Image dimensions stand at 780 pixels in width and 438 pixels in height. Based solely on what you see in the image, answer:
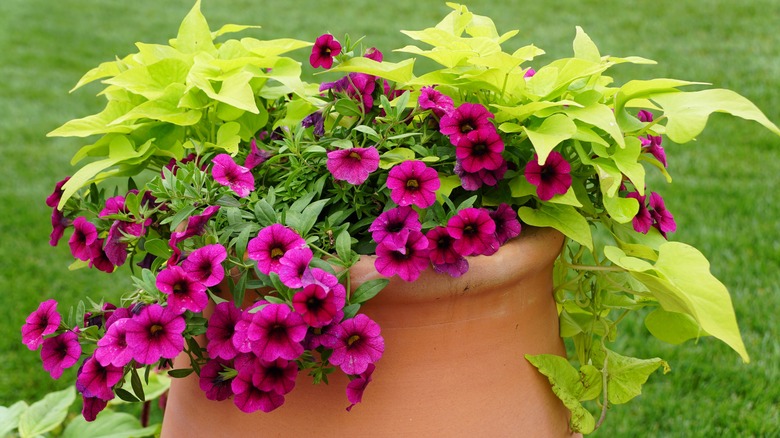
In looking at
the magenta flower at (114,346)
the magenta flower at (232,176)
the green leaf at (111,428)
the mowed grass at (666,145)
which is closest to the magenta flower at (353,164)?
the magenta flower at (232,176)

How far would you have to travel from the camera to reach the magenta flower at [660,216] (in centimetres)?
148

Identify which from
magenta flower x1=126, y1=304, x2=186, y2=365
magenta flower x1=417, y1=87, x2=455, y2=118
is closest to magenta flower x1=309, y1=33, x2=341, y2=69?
magenta flower x1=417, y1=87, x2=455, y2=118

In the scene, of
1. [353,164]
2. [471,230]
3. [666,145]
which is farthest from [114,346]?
[666,145]

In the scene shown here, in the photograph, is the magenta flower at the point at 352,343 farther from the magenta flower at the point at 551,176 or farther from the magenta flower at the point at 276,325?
the magenta flower at the point at 551,176

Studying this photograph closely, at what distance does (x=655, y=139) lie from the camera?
1582mm

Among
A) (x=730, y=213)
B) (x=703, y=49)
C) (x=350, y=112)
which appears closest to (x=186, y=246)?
(x=350, y=112)

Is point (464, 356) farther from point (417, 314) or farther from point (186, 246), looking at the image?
point (186, 246)

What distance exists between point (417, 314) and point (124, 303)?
0.50 meters

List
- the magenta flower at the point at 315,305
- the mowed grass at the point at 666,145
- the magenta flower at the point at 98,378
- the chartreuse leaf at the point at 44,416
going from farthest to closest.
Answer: the mowed grass at the point at 666,145 → the chartreuse leaf at the point at 44,416 → the magenta flower at the point at 98,378 → the magenta flower at the point at 315,305

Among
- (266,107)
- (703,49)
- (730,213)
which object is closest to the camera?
(266,107)

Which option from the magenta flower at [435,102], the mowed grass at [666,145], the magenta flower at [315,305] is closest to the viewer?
the magenta flower at [315,305]

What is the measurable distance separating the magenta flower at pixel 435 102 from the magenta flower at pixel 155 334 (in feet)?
1.74

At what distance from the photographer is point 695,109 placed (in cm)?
129

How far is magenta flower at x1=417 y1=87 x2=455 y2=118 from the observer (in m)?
1.36
